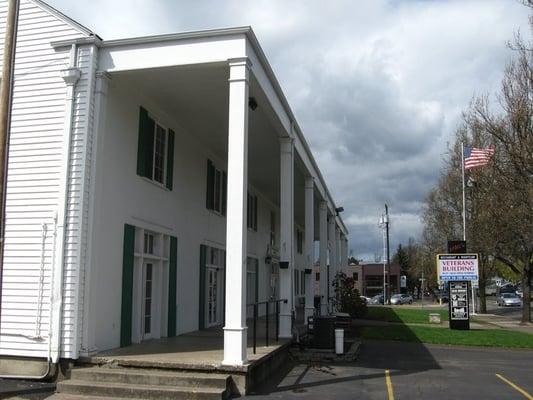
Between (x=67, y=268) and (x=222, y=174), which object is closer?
(x=67, y=268)

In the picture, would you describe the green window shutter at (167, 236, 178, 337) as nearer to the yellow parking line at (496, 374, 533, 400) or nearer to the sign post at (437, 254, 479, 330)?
the yellow parking line at (496, 374, 533, 400)

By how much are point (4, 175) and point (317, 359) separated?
8.36m

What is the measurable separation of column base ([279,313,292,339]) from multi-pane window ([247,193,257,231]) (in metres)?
9.05

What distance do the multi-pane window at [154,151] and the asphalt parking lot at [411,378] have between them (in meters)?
5.49

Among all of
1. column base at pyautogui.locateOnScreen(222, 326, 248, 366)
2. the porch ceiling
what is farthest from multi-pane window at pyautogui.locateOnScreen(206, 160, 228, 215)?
column base at pyautogui.locateOnScreen(222, 326, 248, 366)

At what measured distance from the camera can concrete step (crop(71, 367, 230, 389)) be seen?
915 cm

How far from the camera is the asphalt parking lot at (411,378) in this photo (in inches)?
391

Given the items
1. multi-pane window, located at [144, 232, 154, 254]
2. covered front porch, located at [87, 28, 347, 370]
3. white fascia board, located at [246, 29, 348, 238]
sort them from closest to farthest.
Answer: covered front porch, located at [87, 28, 347, 370] < white fascia board, located at [246, 29, 348, 238] < multi-pane window, located at [144, 232, 154, 254]

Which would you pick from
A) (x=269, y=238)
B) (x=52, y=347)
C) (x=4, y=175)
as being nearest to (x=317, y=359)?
(x=52, y=347)

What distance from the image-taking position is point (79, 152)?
10.7 meters

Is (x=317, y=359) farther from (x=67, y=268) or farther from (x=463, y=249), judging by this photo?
(x=463, y=249)

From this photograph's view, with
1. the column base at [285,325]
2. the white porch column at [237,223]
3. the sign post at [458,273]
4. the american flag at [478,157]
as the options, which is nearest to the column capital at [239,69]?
the white porch column at [237,223]

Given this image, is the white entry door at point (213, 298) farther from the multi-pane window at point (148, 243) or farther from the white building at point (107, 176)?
the multi-pane window at point (148, 243)

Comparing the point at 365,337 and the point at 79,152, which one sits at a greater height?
the point at 79,152
